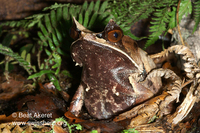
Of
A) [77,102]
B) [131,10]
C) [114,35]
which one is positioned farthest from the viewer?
[131,10]

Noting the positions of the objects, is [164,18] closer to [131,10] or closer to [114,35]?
[131,10]

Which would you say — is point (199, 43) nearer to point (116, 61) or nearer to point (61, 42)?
point (116, 61)

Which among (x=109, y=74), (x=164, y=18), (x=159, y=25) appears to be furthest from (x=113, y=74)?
(x=164, y=18)

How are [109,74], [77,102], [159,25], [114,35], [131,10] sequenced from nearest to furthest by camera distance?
[114,35] < [109,74] < [77,102] < [159,25] < [131,10]

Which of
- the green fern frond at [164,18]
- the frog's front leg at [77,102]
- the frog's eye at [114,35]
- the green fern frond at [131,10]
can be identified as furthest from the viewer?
the green fern frond at [131,10]

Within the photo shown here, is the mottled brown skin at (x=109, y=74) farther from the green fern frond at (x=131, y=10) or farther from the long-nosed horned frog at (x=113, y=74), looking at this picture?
the green fern frond at (x=131, y=10)

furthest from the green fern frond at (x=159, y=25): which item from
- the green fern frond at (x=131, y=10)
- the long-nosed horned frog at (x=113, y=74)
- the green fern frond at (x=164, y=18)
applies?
the long-nosed horned frog at (x=113, y=74)

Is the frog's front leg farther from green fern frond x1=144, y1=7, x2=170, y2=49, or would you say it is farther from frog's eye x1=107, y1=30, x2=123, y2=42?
green fern frond x1=144, y1=7, x2=170, y2=49

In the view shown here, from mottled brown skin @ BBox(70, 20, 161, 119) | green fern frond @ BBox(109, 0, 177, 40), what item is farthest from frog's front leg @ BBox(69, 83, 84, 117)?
green fern frond @ BBox(109, 0, 177, 40)
